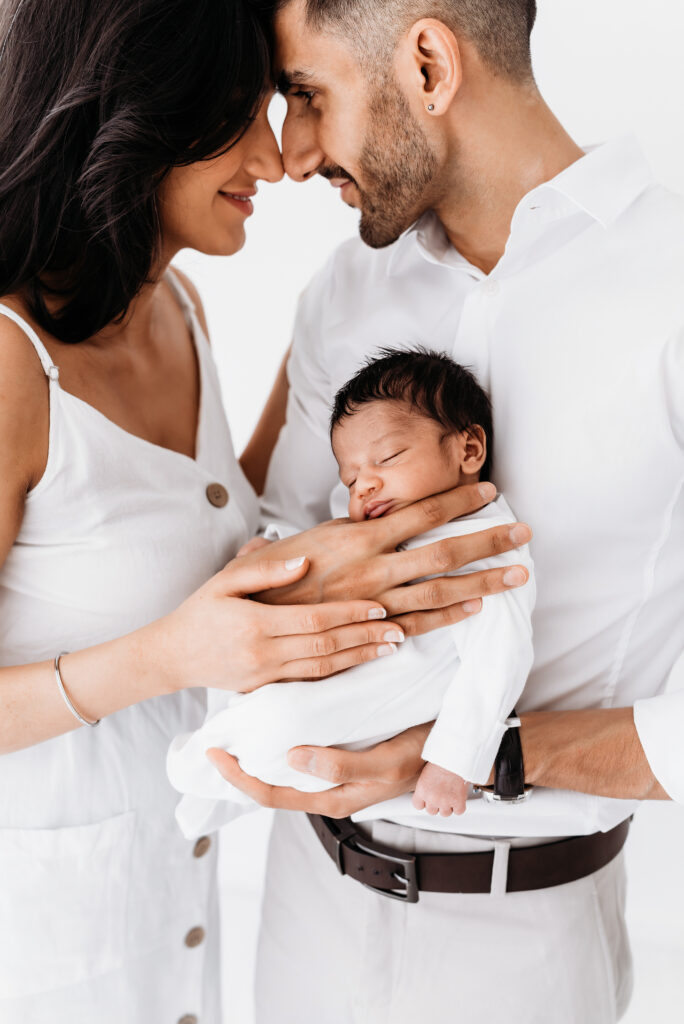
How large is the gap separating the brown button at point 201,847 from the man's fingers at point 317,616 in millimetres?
644

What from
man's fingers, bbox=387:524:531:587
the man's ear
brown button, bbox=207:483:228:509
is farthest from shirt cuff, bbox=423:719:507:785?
the man's ear

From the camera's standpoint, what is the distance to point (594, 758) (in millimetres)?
1543

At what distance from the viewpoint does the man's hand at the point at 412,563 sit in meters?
1.45

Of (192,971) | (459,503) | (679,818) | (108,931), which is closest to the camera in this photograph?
(459,503)

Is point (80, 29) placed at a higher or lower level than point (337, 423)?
higher

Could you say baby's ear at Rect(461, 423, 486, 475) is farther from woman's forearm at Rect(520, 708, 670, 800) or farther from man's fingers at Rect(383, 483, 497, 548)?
woman's forearm at Rect(520, 708, 670, 800)

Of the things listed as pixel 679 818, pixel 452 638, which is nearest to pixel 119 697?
pixel 452 638

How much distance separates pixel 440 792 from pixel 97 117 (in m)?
1.26

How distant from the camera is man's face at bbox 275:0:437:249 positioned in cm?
172

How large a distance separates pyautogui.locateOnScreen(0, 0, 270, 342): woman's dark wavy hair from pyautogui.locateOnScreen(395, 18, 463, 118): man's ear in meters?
0.26

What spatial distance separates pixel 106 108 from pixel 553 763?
1322 mm

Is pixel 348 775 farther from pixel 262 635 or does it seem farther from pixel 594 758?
pixel 594 758

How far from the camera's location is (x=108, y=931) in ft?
5.66

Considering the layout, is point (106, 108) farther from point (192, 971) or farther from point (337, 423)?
point (192, 971)
